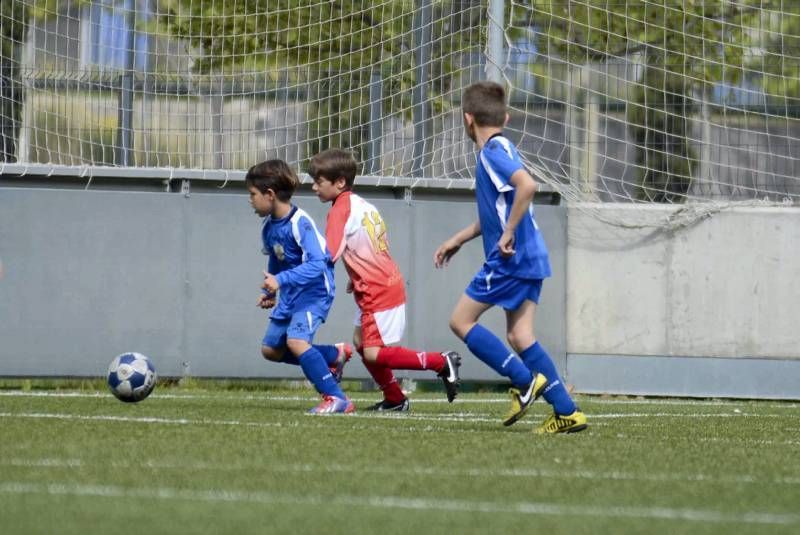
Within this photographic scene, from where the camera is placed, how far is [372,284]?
891 cm

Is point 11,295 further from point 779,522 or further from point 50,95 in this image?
point 779,522

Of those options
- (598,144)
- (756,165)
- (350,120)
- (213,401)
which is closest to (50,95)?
(350,120)

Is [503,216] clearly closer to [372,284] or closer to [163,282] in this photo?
[372,284]

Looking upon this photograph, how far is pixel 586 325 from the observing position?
38.2ft

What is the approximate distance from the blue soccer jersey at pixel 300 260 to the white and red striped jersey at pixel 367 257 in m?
0.32

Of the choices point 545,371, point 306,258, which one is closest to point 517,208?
point 545,371

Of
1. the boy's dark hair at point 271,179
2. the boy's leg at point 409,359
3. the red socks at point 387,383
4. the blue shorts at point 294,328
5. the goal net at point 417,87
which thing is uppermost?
the goal net at point 417,87

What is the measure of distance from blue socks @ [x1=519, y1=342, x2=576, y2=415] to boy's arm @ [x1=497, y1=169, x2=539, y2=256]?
52cm

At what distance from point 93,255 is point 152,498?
6837 millimetres

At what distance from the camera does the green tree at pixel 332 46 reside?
11.6 meters

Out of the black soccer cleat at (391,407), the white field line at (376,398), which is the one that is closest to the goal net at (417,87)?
the white field line at (376,398)

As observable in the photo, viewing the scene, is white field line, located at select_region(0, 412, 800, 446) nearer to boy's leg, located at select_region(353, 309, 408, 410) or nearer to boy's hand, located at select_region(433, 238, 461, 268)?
boy's leg, located at select_region(353, 309, 408, 410)

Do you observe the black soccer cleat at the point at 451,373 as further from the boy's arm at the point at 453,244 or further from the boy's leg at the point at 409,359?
the boy's arm at the point at 453,244

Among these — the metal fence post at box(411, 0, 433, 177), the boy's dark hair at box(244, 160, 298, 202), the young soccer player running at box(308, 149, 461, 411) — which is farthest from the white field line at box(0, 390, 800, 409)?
the metal fence post at box(411, 0, 433, 177)
